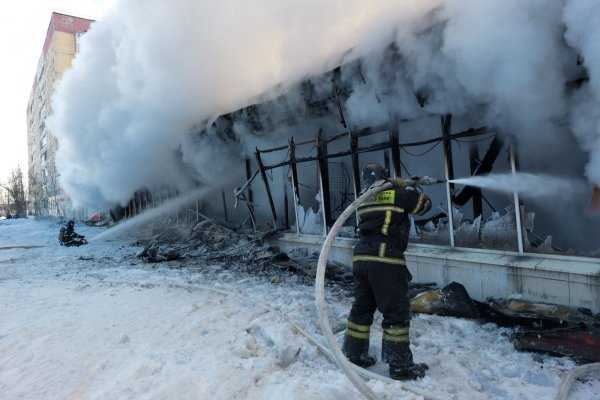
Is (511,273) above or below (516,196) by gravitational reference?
below

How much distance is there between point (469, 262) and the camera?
15.1 ft

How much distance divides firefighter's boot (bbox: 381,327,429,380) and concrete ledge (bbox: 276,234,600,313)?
1806 millimetres

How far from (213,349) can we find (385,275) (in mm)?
1559

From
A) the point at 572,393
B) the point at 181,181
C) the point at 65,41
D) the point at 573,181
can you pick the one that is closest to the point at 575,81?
the point at 573,181

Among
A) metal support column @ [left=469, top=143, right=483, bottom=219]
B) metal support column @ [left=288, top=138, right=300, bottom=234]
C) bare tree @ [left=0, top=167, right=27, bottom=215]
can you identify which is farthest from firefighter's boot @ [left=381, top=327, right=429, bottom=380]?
bare tree @ [left=0, top=167, right=27, bottom=215]

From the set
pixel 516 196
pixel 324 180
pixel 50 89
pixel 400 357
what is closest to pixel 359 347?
pixel 400 357

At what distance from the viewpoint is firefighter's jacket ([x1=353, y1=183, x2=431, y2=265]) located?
3.05 m

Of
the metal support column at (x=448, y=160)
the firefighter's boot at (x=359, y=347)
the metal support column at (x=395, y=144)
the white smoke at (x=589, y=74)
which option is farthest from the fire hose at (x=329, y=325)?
the metal support column at (x=395, y=144)

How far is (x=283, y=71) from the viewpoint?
→ 7.71 meters

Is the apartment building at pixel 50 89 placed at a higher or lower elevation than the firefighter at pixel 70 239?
higher

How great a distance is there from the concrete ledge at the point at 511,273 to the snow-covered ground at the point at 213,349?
0.65 metres

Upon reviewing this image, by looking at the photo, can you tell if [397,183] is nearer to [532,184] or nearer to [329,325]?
[329,325]

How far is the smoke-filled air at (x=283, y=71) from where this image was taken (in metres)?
3.71

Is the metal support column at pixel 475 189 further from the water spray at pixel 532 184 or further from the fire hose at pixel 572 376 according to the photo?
the fire hose at pixel 572 376
